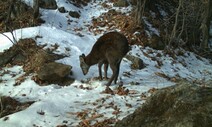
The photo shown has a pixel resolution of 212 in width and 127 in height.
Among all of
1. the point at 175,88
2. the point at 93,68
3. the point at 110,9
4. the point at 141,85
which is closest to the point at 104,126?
the point at 175,88

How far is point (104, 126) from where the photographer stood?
6590mm

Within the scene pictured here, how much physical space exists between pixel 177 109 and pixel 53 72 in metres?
6.61

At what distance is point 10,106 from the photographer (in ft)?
27.1

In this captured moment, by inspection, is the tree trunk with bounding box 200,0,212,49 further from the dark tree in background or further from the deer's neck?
the deer's neck

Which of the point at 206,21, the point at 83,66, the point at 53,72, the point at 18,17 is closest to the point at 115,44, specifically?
the point at 83,66

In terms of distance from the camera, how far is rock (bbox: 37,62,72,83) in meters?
10.2

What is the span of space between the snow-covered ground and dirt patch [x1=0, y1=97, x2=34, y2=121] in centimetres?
34

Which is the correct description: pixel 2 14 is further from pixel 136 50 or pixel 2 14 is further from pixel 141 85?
pixel 141 85

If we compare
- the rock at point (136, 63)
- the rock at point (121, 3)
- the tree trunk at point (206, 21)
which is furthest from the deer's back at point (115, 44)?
the tree trunk at point (206, 21)

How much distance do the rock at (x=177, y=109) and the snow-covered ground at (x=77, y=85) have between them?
2.49m

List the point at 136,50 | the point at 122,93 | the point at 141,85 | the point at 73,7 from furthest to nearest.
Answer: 1. the point at 73,7
2. the point at 136,50
3. the point at 141,85
4. the point at 122,93

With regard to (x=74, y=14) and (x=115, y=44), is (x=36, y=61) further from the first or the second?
(x=74, y=14)

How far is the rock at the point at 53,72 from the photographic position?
402 inches

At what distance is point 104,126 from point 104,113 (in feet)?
3.15
